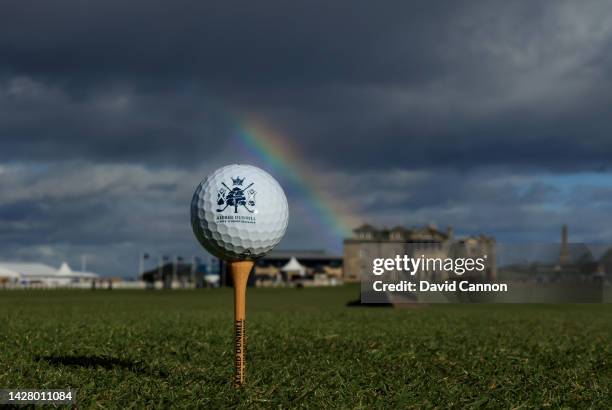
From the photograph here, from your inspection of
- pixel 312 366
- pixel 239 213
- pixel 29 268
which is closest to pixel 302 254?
pixel 29 268

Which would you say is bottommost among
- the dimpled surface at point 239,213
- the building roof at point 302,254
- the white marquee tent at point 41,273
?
the white marquee tent at point 41,273

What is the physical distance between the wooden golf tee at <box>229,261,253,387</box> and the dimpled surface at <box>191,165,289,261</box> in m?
0.11

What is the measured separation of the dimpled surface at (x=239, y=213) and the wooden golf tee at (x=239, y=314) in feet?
0.37

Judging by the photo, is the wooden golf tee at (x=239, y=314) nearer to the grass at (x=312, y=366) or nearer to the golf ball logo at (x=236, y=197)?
the grass at (x=312, y=366)

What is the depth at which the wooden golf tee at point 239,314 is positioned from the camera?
7004mm

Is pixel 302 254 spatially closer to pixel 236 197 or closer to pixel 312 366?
pixel 312 366

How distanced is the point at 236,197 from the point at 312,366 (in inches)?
119

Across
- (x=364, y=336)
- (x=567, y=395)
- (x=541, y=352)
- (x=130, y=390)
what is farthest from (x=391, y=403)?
(x=364, y=336)

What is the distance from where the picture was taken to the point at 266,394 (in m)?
6.73

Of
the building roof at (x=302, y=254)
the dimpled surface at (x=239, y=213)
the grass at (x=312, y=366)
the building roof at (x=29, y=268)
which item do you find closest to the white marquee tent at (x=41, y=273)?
the building roof at (x=29, y=268)

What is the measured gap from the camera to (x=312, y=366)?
8.87 m

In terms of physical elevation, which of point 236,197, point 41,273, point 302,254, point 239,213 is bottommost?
point 41,273

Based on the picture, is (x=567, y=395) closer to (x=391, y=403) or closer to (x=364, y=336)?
(x=391, y=403)

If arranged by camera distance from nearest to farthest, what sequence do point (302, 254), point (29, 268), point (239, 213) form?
point (239, 213)
point (29, 268)
point (302, 254)
